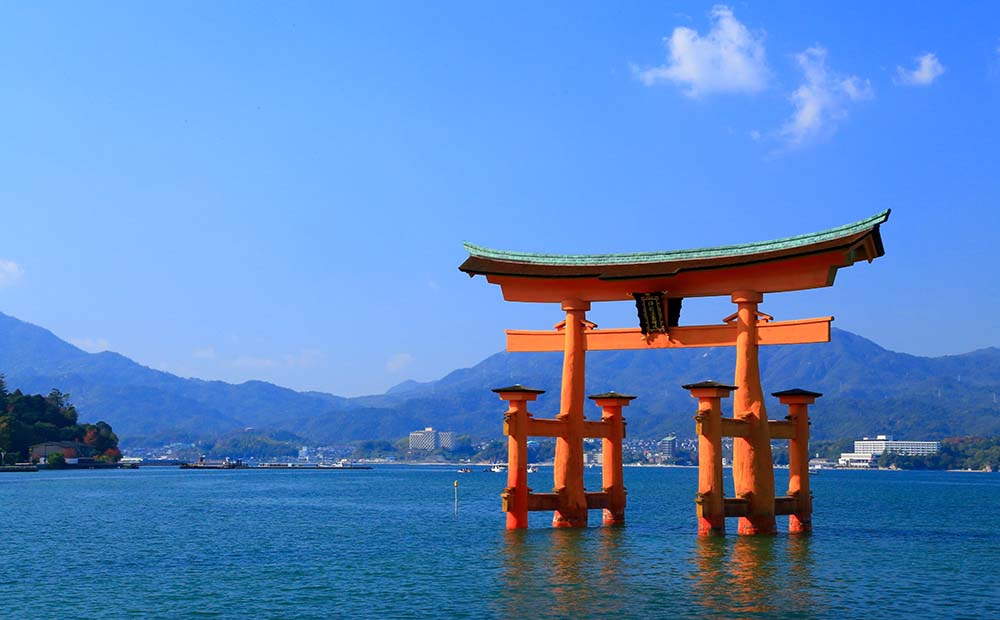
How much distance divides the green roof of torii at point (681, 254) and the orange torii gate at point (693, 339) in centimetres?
4

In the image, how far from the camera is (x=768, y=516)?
32.2 metres

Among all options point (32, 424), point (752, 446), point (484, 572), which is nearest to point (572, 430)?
point (752, 446)

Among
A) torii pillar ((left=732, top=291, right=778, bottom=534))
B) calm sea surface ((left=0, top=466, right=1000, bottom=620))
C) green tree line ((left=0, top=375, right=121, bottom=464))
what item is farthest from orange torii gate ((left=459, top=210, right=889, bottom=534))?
green tree line ((left=0, top=375, right=121, bottom=464))

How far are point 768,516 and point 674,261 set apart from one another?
8.30 meters

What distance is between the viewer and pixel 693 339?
34.6 metres

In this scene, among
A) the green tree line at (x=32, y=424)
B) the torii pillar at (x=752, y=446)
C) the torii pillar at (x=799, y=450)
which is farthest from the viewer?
the green tree line at (x=32, y=424)

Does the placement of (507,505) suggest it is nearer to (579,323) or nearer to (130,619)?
(579,323)

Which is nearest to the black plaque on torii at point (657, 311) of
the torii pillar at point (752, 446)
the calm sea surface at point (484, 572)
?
the torii pillar at point (752, 446)

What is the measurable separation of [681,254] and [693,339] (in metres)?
2.78

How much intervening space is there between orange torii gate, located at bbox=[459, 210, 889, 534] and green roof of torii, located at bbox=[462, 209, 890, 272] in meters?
0.04

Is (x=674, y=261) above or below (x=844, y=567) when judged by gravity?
above

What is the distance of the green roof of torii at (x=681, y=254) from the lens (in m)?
30.4

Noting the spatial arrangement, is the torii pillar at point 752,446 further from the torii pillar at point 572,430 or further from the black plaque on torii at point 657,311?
the torii pillar at point 572,430

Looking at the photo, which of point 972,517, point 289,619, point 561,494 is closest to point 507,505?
point 561,494
